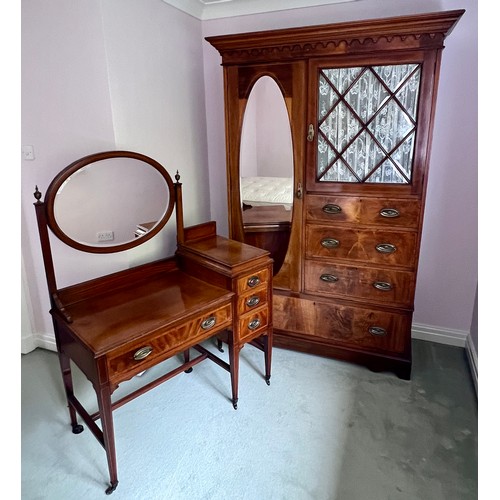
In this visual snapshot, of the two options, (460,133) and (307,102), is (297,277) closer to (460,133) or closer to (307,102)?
(307,102)

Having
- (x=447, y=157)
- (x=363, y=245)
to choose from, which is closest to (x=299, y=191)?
(x=363, y=245)

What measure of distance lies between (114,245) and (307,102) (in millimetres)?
1284

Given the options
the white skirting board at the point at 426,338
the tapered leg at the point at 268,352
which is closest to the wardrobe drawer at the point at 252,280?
the tapered leg at the point at 268,352

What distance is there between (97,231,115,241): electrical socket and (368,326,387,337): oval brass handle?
155cm

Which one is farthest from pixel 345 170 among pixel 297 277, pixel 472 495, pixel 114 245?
pixel 472 495

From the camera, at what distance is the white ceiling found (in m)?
2.37

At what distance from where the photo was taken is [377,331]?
7.32 ft

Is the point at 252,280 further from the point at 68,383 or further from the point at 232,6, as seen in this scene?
the point at 232,6

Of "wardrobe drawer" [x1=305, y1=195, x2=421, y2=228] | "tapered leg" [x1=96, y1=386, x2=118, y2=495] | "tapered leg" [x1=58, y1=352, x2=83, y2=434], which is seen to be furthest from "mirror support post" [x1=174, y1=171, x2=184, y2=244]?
"tapered leg" [x1=96, y1=386, x2=118, y2=495]

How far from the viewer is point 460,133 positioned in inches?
87.7

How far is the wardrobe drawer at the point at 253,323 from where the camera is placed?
200cm

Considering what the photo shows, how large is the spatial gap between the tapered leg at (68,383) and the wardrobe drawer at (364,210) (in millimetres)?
1478

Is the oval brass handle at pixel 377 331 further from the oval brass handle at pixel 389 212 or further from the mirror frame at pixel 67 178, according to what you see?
the mirror frame at pixel 67 178
